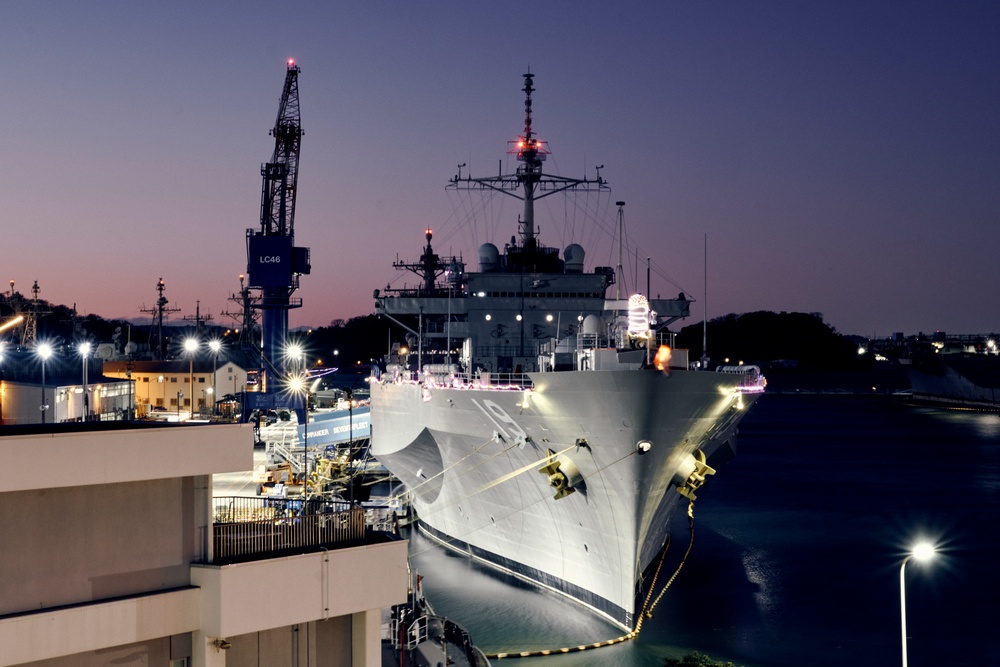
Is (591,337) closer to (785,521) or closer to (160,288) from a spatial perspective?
(785,521)

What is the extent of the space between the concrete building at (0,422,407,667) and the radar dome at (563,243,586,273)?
18300mm

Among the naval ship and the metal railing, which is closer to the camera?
the metal railing

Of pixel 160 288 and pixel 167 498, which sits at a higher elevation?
pixel 160 288

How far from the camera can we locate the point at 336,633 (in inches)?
318

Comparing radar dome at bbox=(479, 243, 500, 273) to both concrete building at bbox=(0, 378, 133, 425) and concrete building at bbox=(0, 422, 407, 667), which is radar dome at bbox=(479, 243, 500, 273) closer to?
concrete building at bbox=(0, 378, 133, 425)

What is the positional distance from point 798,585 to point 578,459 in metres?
9.71

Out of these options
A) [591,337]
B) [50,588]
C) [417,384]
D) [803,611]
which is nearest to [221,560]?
[50,588]

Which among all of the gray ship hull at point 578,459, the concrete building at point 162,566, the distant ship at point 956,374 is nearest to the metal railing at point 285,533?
the concrete building at point 162,566

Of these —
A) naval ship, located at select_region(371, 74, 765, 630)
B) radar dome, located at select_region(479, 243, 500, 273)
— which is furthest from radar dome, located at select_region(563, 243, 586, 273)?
radar dome, located at select_region(479, 243, 500, 273)

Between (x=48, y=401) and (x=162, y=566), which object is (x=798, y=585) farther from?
(x=48, y=401)

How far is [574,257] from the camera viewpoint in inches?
1023

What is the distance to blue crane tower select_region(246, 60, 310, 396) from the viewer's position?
4416cm

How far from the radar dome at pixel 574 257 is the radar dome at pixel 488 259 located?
6.70ft

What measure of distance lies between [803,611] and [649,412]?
866 centimetres
